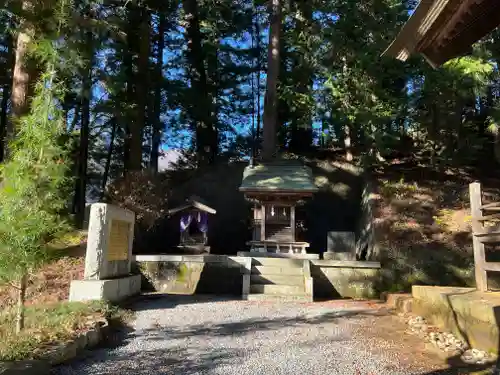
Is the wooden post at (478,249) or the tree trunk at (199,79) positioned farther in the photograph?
the tree trunk at (199,79)

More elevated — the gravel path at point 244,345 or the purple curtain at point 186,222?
the purple curtain at point 186,222

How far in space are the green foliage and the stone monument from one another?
83.5 inches

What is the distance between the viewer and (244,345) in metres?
5.16

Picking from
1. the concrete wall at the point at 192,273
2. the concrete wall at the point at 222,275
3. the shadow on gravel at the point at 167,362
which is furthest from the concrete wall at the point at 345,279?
the shadow on gravel at the point at 167,362

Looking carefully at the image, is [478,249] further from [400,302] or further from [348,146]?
[348,146]

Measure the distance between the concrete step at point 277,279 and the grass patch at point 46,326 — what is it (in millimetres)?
4199

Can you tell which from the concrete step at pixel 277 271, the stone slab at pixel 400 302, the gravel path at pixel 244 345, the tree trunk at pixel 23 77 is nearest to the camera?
the gravel path at pixel 244 345

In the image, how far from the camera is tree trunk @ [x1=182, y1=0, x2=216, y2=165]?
18.7 m

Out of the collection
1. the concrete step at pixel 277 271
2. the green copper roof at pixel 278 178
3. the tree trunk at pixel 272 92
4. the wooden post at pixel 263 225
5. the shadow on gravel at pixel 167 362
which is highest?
the tree trunk at pixel 272 92

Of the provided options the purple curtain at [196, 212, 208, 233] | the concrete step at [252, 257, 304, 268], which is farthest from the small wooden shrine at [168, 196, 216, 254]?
the concrete step at [252, 257, 304, 268]

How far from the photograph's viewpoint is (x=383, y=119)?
12.8 m

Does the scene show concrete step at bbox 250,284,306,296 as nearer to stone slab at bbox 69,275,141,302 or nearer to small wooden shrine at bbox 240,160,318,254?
small wooden shrine at bbox 240,160,318,254

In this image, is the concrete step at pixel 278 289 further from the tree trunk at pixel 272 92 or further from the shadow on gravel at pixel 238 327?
the tree trunk at pixel 272 92

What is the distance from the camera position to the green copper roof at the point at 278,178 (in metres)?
12.9
